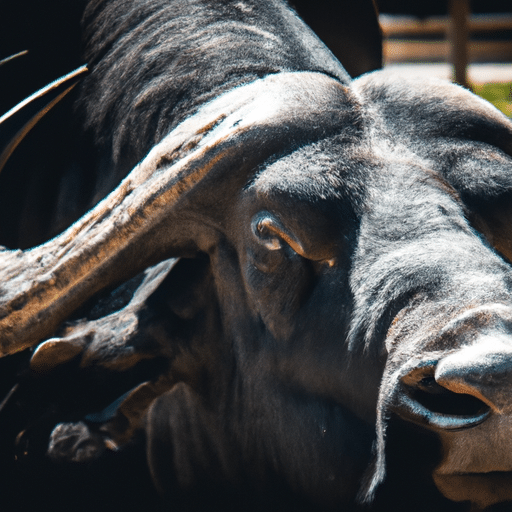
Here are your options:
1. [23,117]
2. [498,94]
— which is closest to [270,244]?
[23,117]

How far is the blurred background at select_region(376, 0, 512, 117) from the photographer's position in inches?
399

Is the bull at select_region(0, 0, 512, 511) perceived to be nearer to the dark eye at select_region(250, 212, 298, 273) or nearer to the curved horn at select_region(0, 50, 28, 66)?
the dark eye at select_region(250, 212, 298, 273)

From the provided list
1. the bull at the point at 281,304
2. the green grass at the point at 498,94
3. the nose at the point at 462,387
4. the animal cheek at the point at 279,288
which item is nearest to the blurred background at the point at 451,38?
the green grass at the point at 498,94

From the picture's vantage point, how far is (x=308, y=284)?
5.70 feet

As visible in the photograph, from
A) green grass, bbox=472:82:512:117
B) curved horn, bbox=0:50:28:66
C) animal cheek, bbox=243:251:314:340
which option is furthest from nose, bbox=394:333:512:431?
green grass, bbox=472:82:512:117

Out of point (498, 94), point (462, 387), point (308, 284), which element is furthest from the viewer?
point (498, 94)

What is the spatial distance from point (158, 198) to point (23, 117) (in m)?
0.87

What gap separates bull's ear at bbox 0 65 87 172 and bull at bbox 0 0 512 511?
0.01 metres

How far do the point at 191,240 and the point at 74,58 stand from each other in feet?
4.37

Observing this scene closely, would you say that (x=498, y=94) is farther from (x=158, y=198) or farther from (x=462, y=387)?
(x=462, y=387)

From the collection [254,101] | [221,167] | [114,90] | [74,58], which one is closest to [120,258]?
[221,167]

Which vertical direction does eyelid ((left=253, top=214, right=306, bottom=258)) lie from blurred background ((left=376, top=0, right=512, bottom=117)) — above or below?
above

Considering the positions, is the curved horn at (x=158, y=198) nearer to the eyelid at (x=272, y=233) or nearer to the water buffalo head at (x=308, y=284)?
the water buffalo head at (x=308, y=284)

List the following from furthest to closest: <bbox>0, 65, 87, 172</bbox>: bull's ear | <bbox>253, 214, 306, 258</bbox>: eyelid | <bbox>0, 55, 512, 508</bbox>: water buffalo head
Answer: <bbox>0, 65, 87, 172</bbox>: bull's ear < <bbox>253, 214, 306, 258</bbox>: eyelid < <bbox>0, 55, 512, 508</bbox>: water buffalo head
